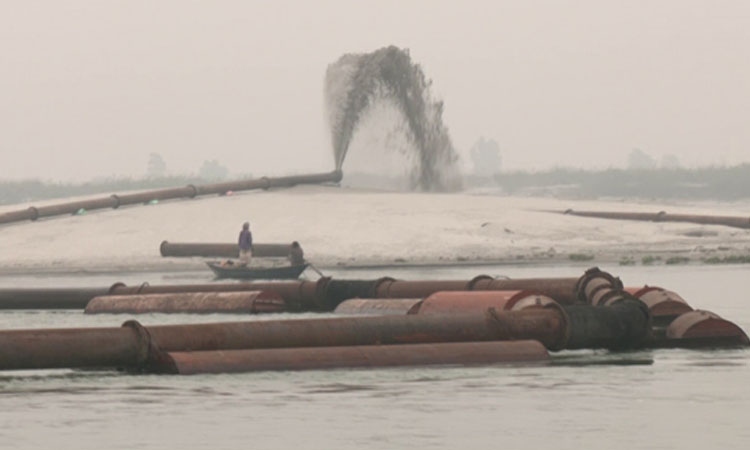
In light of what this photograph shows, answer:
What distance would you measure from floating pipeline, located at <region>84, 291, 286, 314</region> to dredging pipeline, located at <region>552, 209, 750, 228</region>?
47629 mm

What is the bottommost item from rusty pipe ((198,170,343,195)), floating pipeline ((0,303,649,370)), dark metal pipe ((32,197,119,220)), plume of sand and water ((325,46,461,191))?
floating pipeline ((0,303,649,370))

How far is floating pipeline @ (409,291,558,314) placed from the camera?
98.7 ft

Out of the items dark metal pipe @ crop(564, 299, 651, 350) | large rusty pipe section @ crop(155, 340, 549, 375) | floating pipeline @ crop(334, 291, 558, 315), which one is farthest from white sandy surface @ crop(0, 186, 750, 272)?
large rusty pipe section @ crop(155, 340, 549, 375)

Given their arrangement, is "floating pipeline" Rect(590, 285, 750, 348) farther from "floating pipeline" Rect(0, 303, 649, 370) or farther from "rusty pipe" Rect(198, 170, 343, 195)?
"rusty pipe" Rect(198, 170, 343, 195)

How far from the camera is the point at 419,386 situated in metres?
23.5

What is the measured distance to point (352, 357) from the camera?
84.7 feet

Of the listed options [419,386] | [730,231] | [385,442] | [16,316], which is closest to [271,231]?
[730,231]

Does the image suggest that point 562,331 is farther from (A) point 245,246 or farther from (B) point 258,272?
(A) point 245,246

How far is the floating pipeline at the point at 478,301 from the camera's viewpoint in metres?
30.1

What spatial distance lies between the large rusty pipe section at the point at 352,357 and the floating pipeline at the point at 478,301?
244cm

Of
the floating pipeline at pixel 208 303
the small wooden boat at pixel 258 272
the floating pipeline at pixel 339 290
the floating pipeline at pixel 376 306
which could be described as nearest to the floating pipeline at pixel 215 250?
the small wooden boat at pixel 258 272

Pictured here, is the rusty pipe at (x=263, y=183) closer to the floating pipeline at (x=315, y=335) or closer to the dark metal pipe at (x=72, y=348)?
the floating pipeline at (x=315, y=335)

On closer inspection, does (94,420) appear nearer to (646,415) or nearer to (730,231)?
(646,415)

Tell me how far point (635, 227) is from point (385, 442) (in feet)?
215
